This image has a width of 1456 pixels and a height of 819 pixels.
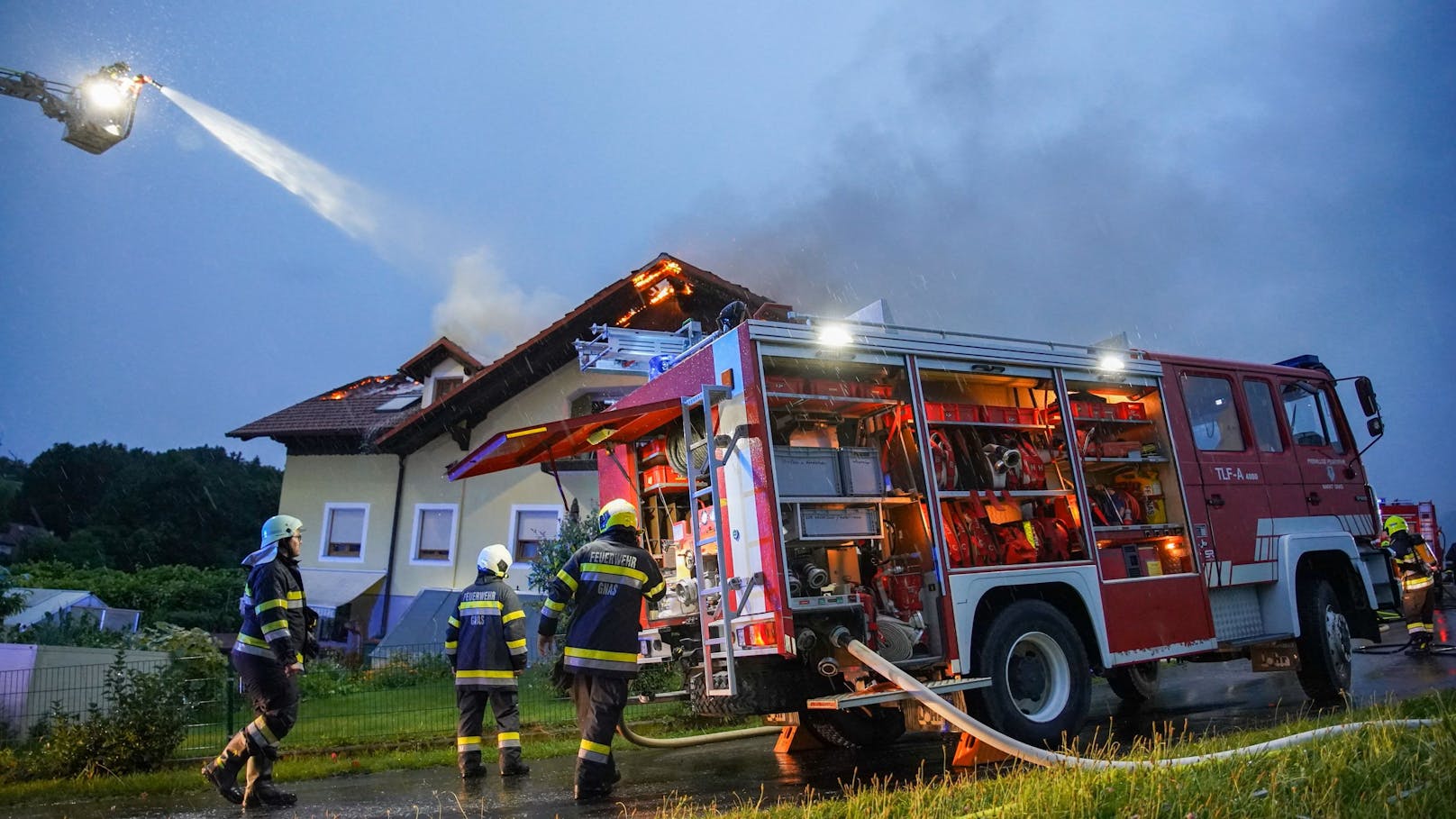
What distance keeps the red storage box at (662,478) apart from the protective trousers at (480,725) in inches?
72.6

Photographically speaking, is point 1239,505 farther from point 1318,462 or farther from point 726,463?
point 726,463

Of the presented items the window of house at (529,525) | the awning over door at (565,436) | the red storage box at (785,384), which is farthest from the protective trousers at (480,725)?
the window of house at (529,525)

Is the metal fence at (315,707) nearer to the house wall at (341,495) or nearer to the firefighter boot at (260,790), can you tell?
the firefighter boot at (260,790)

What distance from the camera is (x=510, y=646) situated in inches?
294

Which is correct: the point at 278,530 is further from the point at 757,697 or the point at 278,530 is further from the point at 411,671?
the point at 411,671

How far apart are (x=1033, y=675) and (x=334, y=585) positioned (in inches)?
680

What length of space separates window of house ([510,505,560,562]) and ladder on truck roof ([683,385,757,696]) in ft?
44.0

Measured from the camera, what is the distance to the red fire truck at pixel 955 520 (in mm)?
6113

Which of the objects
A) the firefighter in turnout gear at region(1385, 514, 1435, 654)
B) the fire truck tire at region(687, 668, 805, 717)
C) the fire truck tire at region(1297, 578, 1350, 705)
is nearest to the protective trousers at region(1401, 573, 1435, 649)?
the firefighter in turnout gear at region(1385, 514, 1435, 654)

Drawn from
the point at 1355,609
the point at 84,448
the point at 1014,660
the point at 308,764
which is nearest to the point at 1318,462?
the point at 1355,609

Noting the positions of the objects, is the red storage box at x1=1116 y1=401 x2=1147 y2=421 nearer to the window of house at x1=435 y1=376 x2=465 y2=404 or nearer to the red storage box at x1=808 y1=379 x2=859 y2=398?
the red storage box at x1=808 y1=379 x2=859 y2=398

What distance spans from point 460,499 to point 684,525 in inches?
560

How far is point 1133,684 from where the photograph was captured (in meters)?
9.60

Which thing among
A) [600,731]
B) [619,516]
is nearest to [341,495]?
[619,516]
